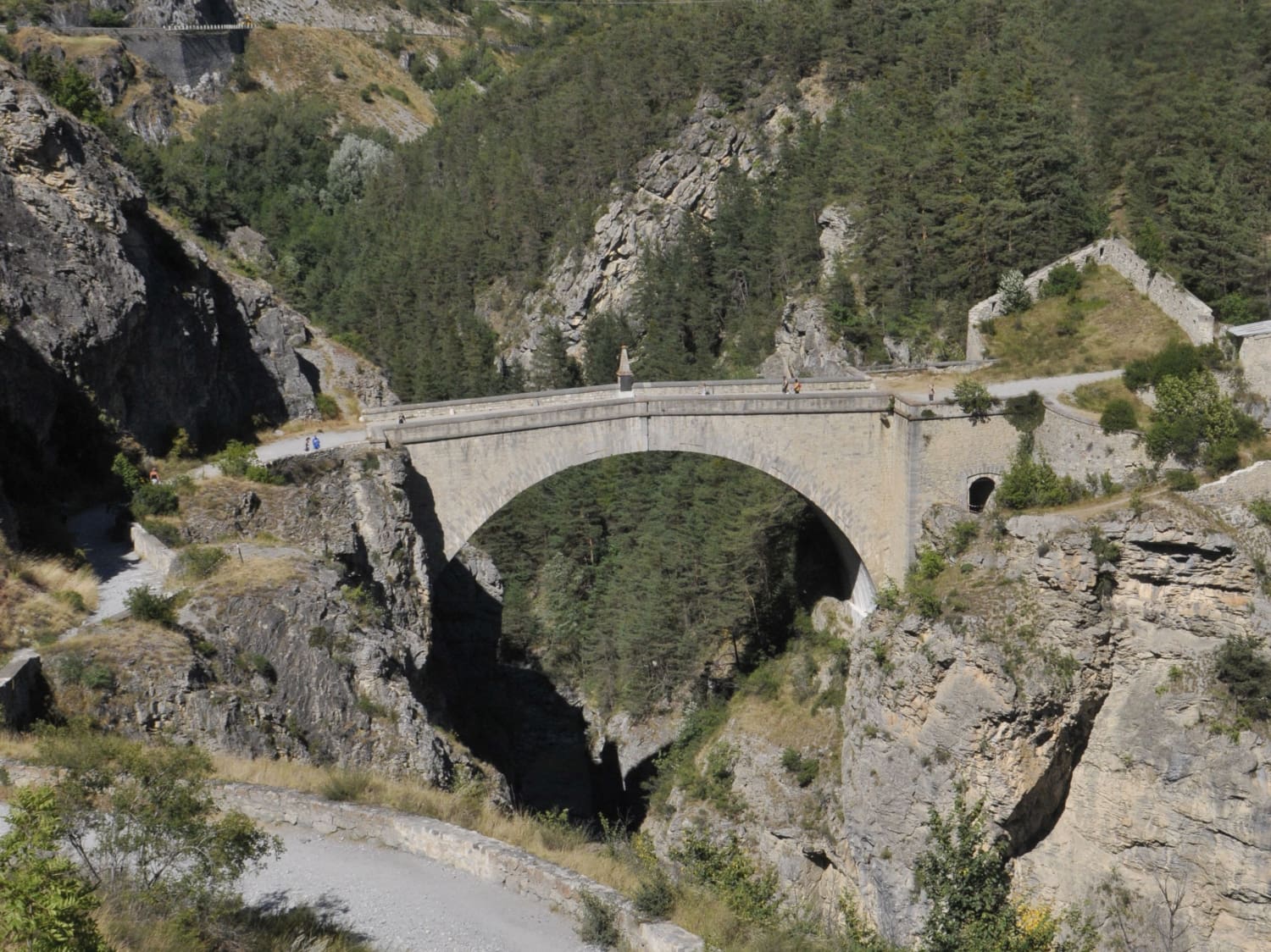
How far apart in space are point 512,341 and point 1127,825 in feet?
158

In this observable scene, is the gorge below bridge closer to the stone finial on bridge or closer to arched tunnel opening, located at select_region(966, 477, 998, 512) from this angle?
arched tunnel opening, located at select_region(966, 477, 998, 512)

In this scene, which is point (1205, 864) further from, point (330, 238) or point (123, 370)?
point (330, 238)

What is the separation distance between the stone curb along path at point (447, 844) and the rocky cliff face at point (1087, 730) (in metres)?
15.7

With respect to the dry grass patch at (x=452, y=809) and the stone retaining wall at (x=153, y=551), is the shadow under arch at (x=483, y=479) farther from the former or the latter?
the dry grass patch at (x=452, y=809)

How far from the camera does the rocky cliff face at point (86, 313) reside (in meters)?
27.0

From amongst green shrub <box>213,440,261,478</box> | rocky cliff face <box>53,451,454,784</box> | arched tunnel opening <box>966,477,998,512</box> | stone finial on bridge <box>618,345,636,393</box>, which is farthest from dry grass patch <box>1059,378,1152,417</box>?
green shrub <box>213,440,261,478</box>

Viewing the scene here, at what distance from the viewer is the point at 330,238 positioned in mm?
81188

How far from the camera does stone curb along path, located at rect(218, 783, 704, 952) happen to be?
1431 cm

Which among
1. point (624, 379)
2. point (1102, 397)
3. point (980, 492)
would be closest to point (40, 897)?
point (624, 379)

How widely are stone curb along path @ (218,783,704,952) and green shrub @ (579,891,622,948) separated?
0.25 ft

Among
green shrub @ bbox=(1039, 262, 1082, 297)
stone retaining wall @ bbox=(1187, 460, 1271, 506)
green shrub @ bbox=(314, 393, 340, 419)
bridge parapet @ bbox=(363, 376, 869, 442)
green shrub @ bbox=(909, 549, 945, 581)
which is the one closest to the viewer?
stone retaining wall @ bbox=(1187, 460, 1271, 506)

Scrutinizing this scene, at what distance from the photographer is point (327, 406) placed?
123ft

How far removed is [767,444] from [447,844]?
803 inches

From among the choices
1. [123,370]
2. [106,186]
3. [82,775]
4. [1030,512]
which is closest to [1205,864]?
[1030,512]
